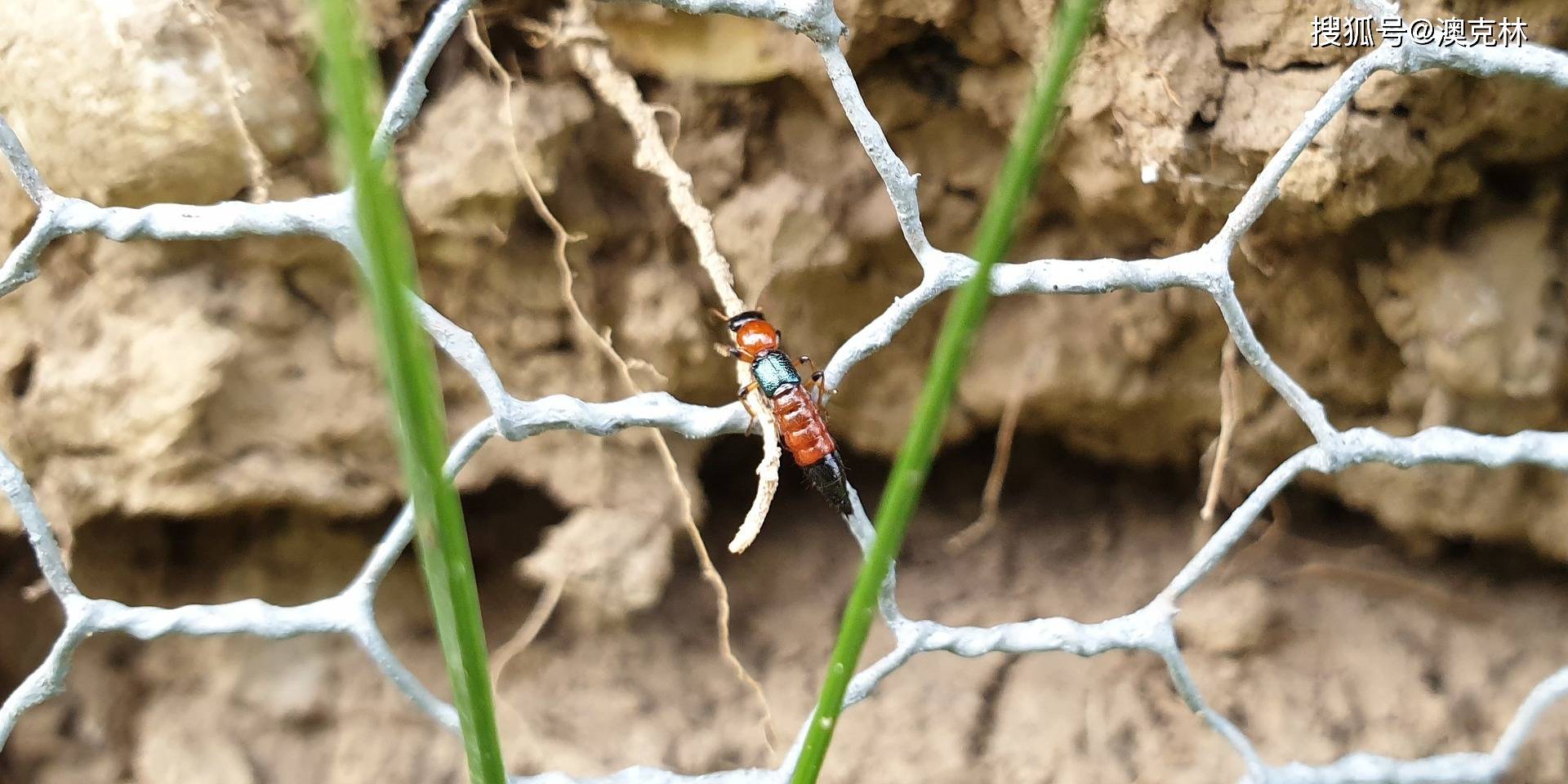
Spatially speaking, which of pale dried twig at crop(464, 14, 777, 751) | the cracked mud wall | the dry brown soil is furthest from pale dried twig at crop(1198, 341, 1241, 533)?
pale dried twig at crop(464, 14, 777, 751)

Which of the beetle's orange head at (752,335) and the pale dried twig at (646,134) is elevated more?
the pale dried twig at (646,134)

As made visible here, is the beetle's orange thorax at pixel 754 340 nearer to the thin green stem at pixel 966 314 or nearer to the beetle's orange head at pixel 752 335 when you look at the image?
the beetle's orange head at pixel 752 335

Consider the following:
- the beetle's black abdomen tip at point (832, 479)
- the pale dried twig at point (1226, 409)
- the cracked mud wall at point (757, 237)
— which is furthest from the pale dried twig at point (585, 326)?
the pale dried twig at point (1226, 409)

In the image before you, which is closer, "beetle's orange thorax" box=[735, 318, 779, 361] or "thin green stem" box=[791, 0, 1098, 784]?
"thin green stem" box=[791, 0, 1098, 784]

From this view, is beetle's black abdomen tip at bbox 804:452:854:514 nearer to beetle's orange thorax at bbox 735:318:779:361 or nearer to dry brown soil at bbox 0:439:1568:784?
beetle's orange thorax at bbox 735:318:779:361

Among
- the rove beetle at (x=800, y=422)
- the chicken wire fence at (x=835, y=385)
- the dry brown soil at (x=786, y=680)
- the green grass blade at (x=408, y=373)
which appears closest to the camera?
→ the green grass blade at (x=408, y=373)

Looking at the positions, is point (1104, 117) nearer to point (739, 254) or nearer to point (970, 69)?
point (970, 69)

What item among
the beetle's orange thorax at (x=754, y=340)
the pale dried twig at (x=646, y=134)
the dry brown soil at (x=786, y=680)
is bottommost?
the dry brown soil at (x=786, y=680)
